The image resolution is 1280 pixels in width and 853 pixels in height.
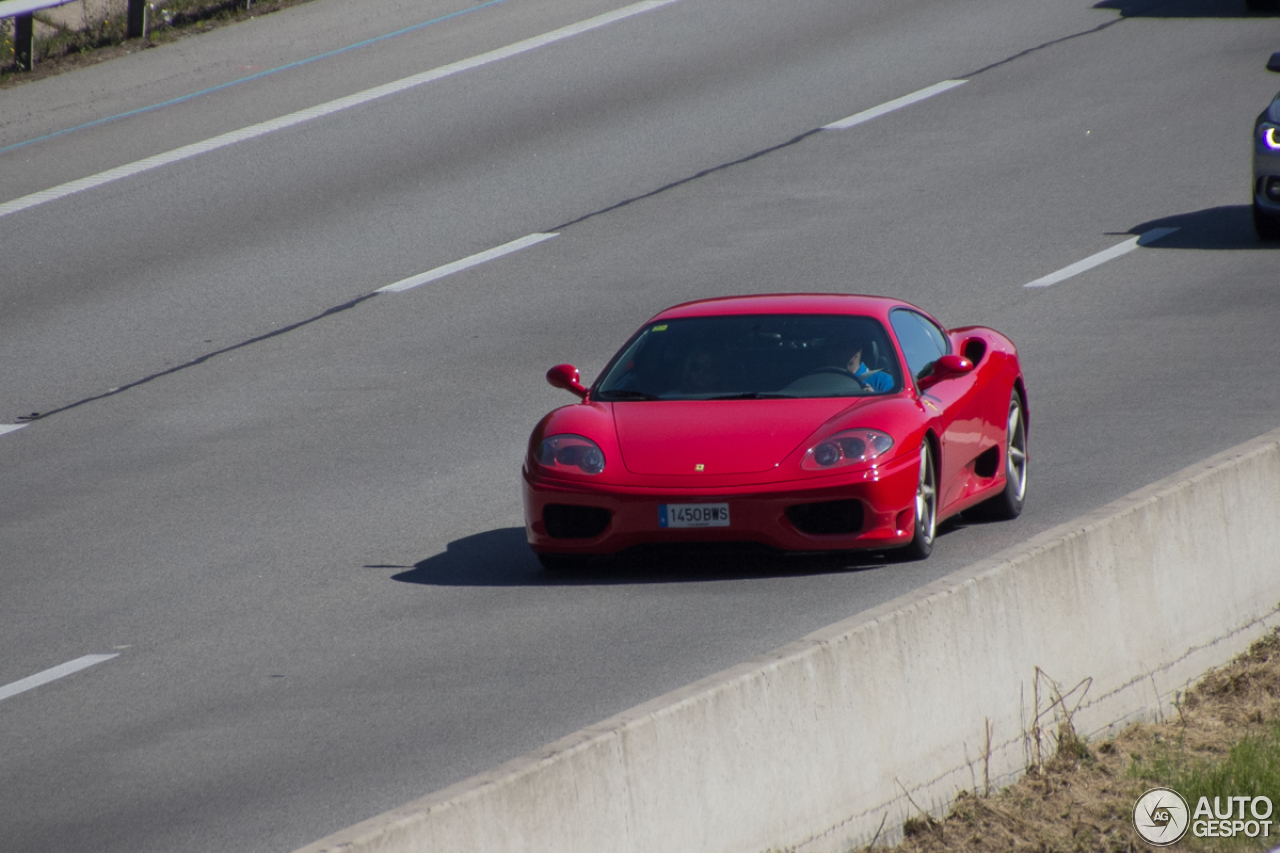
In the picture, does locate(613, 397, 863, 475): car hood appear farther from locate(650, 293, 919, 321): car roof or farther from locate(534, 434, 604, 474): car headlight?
locate(650, 293, 919, 321): car roof

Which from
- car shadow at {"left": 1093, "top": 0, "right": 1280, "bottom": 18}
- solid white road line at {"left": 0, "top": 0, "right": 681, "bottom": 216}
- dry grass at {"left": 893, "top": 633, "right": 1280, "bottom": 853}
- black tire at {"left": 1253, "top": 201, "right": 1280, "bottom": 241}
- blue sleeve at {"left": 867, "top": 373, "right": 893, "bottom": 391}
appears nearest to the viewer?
dry grass at {"left": 893, "top": 633, "right": 1280, "bottom": 853}

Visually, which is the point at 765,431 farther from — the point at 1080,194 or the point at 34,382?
the point at 1080,194

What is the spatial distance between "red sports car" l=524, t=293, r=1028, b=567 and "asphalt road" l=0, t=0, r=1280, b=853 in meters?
0.29

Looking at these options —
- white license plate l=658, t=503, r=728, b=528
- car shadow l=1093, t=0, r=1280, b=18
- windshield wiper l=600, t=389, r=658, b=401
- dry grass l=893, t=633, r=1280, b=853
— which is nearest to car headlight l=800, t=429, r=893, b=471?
white license plate l=658, t=503, r=728, b=528

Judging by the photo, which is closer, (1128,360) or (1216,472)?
(1216,472)

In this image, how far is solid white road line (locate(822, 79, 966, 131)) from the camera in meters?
23.1

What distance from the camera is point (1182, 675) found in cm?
916

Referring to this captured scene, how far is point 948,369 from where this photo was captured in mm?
10250

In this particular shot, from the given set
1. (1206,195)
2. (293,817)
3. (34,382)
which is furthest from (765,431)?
(1206,195)

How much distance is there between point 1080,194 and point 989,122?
8.81 ft

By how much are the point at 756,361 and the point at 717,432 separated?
0.78 meters

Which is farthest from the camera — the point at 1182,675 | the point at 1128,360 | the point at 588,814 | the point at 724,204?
the point at 724,204

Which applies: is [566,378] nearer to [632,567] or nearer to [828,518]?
[632,567]

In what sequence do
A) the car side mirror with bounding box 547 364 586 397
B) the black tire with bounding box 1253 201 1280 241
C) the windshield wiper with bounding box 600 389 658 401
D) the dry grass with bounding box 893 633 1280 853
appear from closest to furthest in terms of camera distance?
the dry grass with bounding box 893 633 1280 853, the windshield wiper with bounding box 600 389 658 401, the car side mirror with bounding box 547 364 586 397, the black tire with bounding box 1253 201 1280 241
